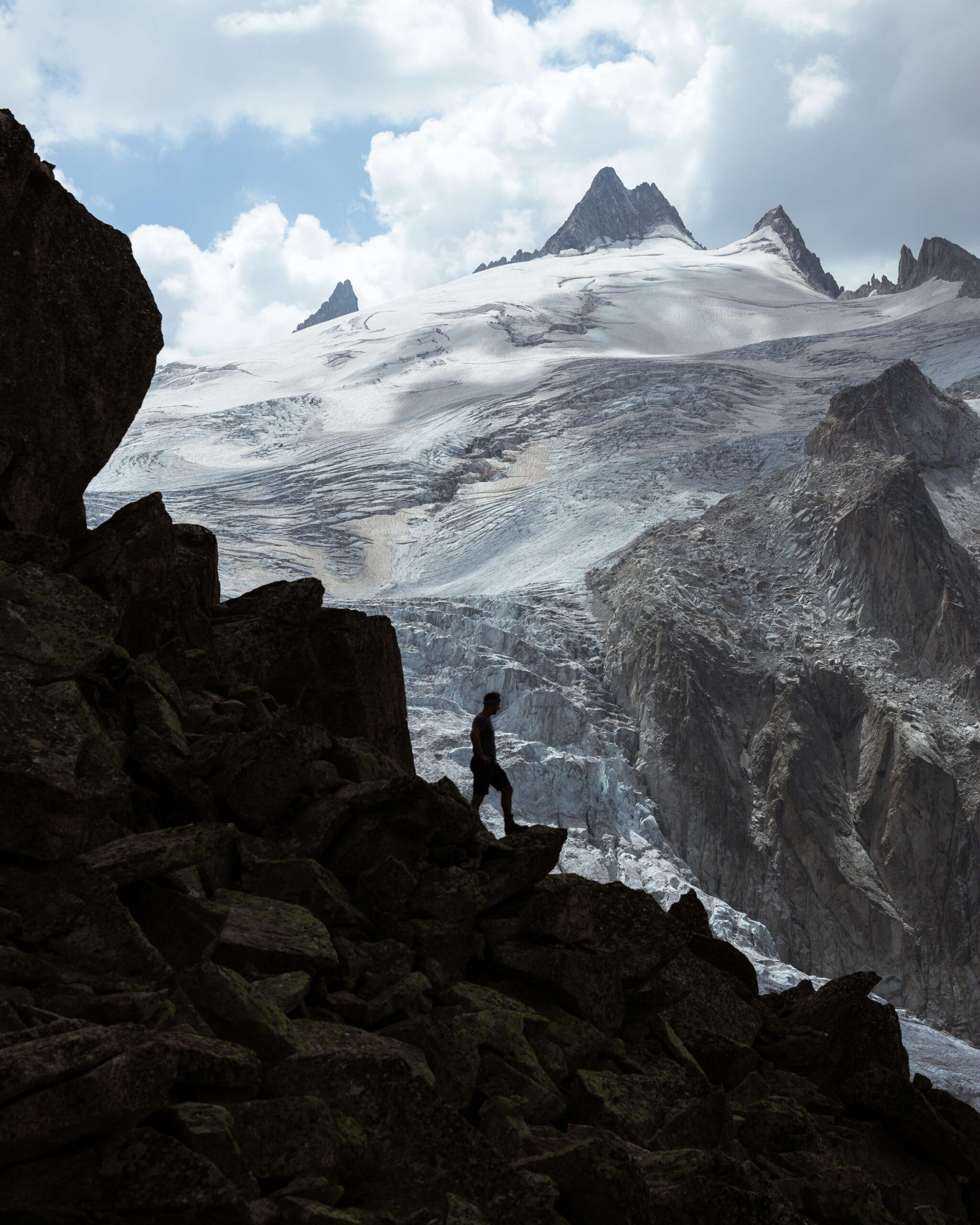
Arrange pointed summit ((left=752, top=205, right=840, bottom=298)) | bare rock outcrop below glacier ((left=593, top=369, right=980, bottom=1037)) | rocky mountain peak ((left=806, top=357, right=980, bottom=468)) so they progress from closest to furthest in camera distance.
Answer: bare rock outcrop below glacier ((left=593, top=369, right=980, bottom=1037)), rocky mountain peak ((left=806, top=357, right=980, bottom=468)), pointed summit ((left=752, top=205, right=840, bottom=298))

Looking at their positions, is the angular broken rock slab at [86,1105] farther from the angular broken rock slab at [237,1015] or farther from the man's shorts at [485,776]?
the man's shorts at [485,776]

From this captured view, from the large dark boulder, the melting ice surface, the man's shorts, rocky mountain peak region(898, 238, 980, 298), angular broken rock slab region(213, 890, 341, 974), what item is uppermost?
rocky mountain peak region(898, 238, 980, 298)

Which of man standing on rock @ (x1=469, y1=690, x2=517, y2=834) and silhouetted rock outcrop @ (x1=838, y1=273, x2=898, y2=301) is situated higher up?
silhouetted rock outcrop @ (x1=838, y1=273, x2=898, y2=301)

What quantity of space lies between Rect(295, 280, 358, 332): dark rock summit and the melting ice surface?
42.5 meters

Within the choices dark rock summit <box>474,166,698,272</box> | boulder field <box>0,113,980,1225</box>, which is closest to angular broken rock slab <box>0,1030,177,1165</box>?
boulder field <box>0,113,980,1225</box>

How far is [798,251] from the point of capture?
126812 millimetres

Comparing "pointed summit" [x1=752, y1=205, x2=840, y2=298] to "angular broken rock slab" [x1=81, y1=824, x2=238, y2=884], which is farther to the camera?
"pointed summit" [x1=752, y1=205, x2=840, y2=298]

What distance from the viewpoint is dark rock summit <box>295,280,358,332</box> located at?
13988cm

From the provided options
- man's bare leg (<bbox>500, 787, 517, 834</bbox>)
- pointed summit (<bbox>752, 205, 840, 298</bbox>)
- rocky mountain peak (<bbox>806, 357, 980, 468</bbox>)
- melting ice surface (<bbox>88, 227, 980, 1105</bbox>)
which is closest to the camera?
man's bare leg (<bbox>500, 787, 517, 834</bbox>)

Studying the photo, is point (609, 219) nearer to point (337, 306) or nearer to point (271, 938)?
point (337, 306)

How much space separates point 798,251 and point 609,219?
100.0 ft

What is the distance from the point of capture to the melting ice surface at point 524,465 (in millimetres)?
30812

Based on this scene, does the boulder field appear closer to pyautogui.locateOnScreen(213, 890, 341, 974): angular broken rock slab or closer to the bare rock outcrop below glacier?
pyautogui.locateOnScreen(213, 890, 341, 974): angular broken rock slab

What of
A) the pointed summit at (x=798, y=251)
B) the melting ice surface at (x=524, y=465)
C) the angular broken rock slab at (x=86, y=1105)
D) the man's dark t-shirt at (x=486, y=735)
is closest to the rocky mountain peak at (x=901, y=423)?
the melting ice surface at (x=524, y=465)
